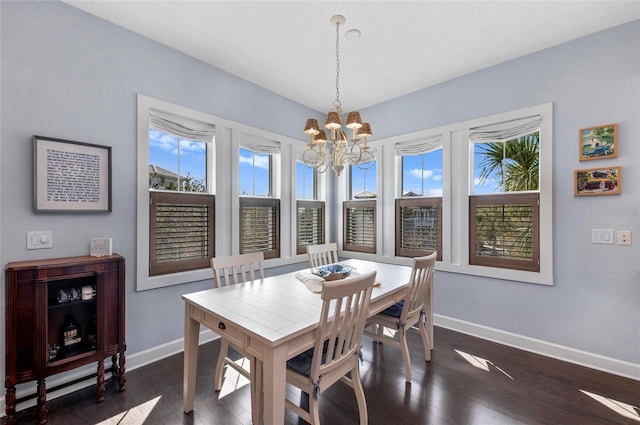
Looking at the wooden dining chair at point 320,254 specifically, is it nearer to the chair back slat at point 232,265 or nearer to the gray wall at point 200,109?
the chair back slat at point 232,265

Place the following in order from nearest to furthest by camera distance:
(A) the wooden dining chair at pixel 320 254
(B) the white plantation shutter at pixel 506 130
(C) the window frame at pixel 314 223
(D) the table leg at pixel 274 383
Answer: (D) the table leg at pixel 274 383
(B) the white plantation shutter at pixel 506 130
(A) the wooden dining chair at pixel 320 254
(C) the window frame at pixel 314 223

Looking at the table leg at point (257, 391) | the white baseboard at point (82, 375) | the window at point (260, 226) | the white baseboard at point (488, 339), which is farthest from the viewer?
the window at point (260, 226)

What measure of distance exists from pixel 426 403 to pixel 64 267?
103 inches

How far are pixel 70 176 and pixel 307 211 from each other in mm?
2641

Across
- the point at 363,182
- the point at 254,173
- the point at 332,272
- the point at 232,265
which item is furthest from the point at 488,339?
the point at 254,173

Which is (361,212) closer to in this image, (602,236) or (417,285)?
(417,285)

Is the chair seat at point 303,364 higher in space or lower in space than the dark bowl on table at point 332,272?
lower

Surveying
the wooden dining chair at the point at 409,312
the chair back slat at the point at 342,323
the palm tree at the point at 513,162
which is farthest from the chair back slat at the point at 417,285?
the palm tree at the point at 513,162

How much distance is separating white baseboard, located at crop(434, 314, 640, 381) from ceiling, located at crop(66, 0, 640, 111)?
2814mm

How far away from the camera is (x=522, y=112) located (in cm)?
274

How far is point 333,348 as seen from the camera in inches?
58.1

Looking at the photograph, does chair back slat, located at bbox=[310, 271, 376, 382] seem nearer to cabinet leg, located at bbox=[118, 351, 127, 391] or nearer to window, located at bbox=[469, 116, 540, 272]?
cabinet leg, located at bbox=[118, 351, 127, 391]

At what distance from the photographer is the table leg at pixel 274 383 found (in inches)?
50.3

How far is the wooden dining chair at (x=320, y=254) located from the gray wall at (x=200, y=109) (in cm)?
117
